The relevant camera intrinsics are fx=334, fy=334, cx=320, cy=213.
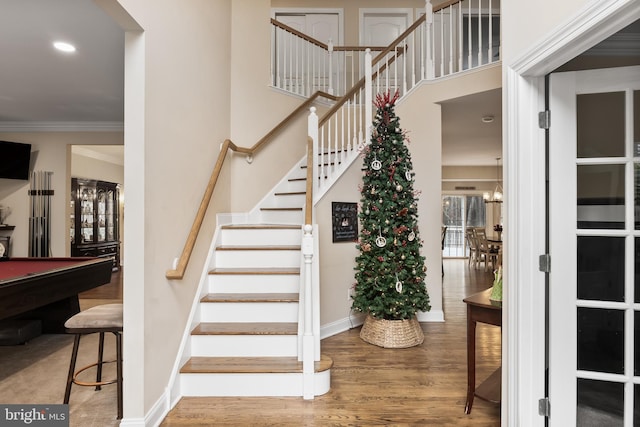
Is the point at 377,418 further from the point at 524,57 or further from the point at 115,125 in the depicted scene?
the point at 115,125

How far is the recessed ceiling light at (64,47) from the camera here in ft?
10.3

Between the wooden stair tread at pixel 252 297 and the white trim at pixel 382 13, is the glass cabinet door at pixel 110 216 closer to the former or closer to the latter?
the wooden stair tread at pixel 252 297


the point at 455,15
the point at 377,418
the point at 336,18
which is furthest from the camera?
the point at 336,18

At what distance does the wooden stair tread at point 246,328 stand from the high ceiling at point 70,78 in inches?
105

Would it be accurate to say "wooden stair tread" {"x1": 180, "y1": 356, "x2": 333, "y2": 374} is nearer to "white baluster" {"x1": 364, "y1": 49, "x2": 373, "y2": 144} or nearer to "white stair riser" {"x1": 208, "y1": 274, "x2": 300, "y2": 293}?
"white stair riser" {"x1": 208, "y1": 274, "x2": 300, "y2": 293}

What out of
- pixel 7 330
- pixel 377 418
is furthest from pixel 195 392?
pixel 7 330

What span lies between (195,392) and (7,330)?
87.5 inches

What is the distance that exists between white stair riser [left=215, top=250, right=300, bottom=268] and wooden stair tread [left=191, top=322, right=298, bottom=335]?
680 mm

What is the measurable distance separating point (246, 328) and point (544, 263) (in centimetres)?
216

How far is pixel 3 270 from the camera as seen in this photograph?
3.33m

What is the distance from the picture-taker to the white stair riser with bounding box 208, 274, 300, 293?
3.14 meters

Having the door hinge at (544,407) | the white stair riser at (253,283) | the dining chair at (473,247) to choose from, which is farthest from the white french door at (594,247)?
the dining chair at (473,247)

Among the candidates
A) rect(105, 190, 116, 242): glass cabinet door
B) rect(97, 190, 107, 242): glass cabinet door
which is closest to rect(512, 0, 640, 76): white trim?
Result: rect(97, 190, 107, 242): glass cabinet door

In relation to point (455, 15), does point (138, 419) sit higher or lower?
lower
